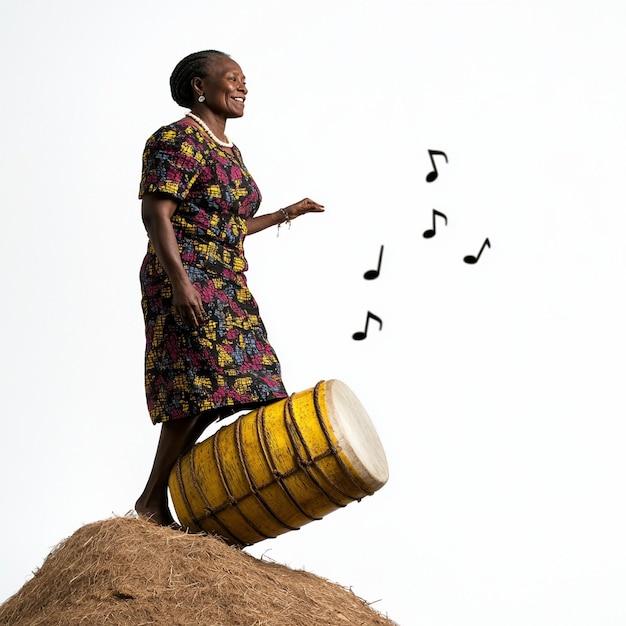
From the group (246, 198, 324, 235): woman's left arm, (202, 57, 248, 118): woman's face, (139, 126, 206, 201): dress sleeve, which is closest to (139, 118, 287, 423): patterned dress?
(139, 126, 206, 201): dress sleeve

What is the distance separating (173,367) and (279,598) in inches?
36.5

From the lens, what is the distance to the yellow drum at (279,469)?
173 inches

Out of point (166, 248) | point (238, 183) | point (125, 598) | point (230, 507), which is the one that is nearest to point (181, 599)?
point (125, 598)

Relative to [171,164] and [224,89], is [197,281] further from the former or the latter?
[224,89]

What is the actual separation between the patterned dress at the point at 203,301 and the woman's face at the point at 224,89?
14 centimetres

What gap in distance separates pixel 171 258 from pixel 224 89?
2.57 ft

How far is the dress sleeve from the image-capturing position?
4.50 meters

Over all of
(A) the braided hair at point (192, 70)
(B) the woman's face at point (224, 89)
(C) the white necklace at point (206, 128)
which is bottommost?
(C) the white necklace at point (206, 128)

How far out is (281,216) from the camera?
5.26m

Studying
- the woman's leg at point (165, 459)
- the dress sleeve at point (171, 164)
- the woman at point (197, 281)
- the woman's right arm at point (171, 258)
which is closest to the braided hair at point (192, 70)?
the woman at point (197, 281)

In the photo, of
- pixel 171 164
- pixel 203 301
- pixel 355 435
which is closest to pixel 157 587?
pixel 355 435

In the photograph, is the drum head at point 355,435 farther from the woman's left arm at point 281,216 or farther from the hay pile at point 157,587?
the woman's left arm at point 281,216

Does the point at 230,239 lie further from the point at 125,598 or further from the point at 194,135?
the point at 125,598

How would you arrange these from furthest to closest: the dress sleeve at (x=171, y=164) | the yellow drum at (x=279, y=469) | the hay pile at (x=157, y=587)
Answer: the dress sleeve at (x=171, y=164) → the yellow drum at (x=279, y=469) → the hay pile at (x=157, y=587)
